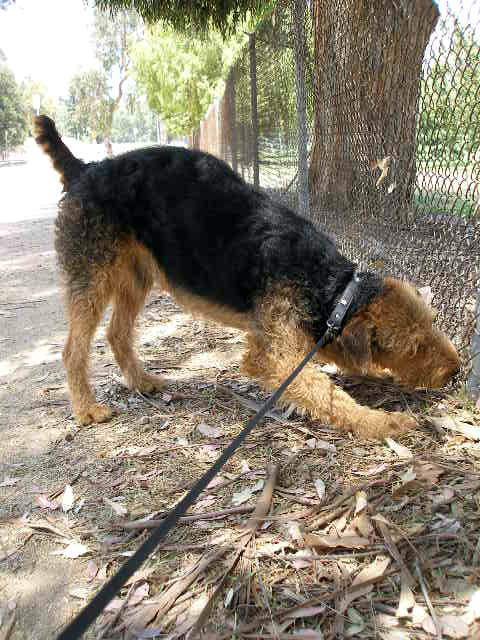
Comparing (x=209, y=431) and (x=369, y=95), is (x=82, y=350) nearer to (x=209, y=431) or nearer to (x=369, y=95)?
(x=209, y=431)

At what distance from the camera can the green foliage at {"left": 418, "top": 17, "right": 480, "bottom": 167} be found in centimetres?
251

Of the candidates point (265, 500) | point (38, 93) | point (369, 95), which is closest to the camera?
point (265, 500)

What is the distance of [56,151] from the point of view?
3.32 metres

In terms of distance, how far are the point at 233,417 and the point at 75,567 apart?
1.34 metres

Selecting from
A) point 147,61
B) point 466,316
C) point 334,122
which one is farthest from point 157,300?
point 147,61

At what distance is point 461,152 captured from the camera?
2781 mm

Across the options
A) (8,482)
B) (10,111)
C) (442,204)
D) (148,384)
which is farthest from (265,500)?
(10,111)

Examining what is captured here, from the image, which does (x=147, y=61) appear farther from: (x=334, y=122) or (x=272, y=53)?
(x=334, y=122)

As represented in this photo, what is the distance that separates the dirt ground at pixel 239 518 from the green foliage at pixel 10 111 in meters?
66.4

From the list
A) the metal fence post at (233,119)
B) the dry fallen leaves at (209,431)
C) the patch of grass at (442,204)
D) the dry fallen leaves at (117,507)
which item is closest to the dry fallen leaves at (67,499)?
the dry fallen leaves at (117,507)

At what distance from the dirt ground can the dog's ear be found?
1.52ft

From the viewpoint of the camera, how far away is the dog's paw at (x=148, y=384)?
3574 millimetres

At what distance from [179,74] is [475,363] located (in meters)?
17.9

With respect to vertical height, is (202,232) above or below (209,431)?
above
